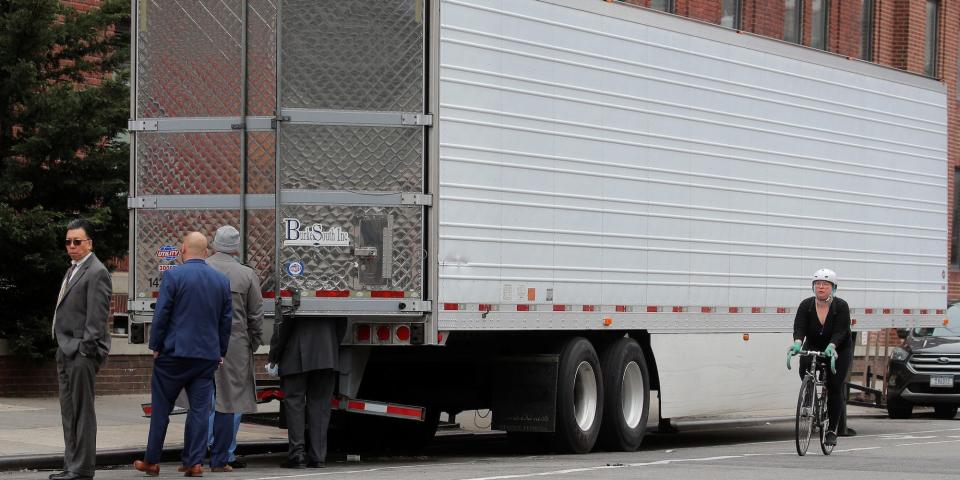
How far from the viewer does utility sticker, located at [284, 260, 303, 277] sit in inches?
515

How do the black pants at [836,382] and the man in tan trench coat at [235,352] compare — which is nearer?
the man in tan trench coat at [235,352]

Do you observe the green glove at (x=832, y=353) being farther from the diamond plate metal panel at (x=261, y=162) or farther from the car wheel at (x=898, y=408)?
the car wheel at (x=898, y=408)

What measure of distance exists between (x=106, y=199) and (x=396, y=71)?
5.79 meters

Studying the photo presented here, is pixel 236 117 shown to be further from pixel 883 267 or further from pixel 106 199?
pixel 883 267

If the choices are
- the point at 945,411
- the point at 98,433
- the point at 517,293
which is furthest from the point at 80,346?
the point at 945,411

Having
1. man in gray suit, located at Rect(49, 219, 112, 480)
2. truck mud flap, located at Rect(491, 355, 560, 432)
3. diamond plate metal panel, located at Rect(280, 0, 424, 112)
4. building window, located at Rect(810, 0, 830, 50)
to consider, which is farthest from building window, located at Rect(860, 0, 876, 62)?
man in gray suit, located at Rect(49, 219, 112, 480)

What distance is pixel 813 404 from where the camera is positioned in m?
14.9

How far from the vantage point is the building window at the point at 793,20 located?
32.8 meters

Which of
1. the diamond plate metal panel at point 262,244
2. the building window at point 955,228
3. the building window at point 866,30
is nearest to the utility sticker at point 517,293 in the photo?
the diamond plate metal panel at point 262,244

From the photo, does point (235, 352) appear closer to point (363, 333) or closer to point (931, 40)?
point (363, 333)

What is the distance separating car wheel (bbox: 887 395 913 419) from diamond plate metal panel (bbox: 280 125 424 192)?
39.7 ft

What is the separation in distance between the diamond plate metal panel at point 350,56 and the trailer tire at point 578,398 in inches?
112

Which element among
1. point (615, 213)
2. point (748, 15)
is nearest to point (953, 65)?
point (748, 15)

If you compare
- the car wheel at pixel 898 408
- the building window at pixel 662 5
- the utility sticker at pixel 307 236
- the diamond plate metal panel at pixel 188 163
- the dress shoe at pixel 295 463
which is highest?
the building window at pixel 662 5
